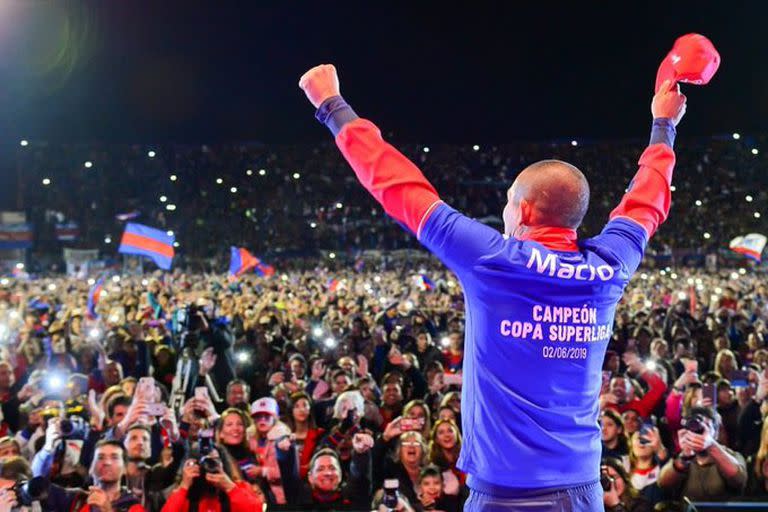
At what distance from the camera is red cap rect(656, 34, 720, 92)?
90.0 inches

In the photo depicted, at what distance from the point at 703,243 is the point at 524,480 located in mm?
70707

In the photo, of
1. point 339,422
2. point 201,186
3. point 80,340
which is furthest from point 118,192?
point 339,422

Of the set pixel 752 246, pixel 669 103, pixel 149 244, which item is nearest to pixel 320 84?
pixel 669 103

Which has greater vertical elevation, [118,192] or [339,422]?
[118,192]

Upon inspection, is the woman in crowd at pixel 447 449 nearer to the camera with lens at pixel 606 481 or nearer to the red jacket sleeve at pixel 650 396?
the camera with lens at pixel 606 481

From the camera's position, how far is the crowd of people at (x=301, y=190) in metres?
71.4

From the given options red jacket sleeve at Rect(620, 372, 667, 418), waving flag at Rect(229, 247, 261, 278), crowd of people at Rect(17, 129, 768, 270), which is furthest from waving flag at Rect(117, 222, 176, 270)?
crowd of people at Rect(17, 129, 768, 270)

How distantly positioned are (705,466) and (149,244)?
53.0 ft

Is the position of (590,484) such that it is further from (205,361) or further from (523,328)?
(205,361)

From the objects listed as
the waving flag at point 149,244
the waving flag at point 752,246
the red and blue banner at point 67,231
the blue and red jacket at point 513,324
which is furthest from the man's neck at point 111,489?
the red and blue banner at point 67,231

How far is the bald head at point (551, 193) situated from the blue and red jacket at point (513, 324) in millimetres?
30

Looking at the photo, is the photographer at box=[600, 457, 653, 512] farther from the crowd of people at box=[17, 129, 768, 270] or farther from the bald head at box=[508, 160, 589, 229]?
the crowd of people at box=[17, 129, 768, 270]

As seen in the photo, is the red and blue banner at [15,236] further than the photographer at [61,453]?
Yes

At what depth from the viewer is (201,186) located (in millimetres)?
82812
